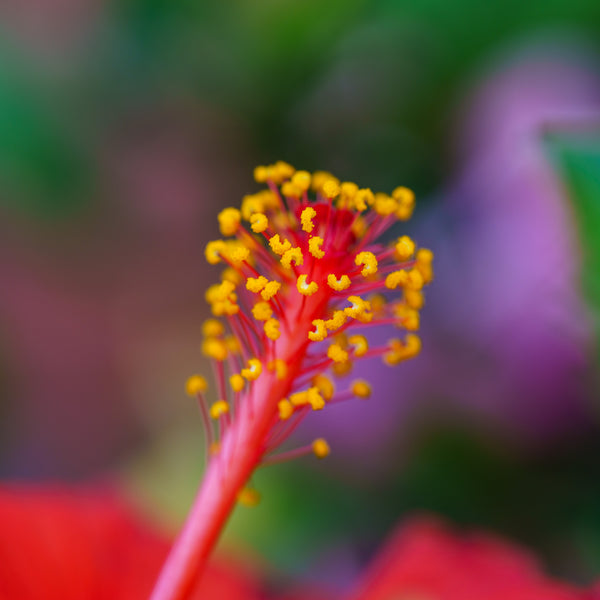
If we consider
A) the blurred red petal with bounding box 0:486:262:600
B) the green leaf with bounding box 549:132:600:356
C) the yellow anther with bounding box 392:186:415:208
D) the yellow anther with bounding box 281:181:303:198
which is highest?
the green leaf with bounding box 549:132:600:356

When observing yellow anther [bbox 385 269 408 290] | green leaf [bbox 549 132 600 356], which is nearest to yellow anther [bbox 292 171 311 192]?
yellow anther [bbox 385 269 408 290]

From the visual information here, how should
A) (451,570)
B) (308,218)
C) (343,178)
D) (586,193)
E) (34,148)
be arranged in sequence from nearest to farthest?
(308,218), (586,193), (451,570), (343,178), (34,148)

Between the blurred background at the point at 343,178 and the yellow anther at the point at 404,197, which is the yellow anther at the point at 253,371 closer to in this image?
the yellow anther at the point at 404,197

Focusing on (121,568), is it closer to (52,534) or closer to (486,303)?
(52,534)

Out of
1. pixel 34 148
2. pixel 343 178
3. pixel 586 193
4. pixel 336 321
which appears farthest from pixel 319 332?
pixel 34 148

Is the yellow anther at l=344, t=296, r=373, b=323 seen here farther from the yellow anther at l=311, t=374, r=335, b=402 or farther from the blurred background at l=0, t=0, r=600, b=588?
the blurred background at l=0, t=0, r=600, b=588

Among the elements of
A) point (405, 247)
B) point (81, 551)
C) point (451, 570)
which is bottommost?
point (81, 551)

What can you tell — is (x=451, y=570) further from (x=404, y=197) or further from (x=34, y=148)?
(x=34, y=148)

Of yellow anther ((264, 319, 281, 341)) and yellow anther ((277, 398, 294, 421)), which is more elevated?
yellow anther ((264, 319, 281, 341))
